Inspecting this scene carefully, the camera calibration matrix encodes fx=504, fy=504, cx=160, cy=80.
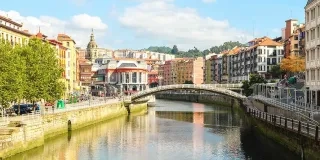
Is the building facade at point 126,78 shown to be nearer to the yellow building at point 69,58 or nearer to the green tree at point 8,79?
the yellow building at point 69,58

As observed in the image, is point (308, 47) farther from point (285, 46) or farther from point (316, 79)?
point (285, 46)

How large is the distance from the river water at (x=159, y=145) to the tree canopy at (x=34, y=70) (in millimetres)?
5594

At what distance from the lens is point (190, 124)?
7438 centimetres

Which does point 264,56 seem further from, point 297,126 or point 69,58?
point 297,126

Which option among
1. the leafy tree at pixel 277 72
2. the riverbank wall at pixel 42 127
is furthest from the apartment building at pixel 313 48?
the leafy tree at pixel 277 72

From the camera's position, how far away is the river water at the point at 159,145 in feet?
140

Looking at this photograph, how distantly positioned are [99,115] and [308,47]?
31834 mm

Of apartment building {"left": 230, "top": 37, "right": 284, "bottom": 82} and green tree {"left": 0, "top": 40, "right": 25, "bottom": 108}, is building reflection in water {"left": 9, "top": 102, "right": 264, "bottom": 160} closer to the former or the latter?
green tree {"left": 0, "top": 40, "right": 25, "bottom": 108}

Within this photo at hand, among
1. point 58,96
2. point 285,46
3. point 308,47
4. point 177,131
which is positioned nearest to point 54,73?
A: point 58,96

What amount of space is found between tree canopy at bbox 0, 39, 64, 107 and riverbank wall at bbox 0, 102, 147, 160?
3.29 meters

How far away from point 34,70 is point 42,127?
11071 millimetres

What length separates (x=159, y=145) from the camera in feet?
164

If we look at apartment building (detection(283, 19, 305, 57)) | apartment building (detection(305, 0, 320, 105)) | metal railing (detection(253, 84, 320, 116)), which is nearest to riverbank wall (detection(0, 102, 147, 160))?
metal railing (detection(253, 84, 320, 116))

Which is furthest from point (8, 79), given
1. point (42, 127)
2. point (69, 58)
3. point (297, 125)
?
point (69, 58)
